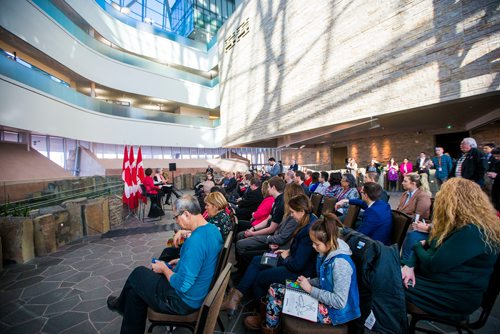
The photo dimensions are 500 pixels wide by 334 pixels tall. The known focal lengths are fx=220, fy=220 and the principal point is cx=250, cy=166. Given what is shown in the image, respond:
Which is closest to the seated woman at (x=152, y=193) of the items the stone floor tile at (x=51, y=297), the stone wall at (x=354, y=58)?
the stone floor tile at (x=51, y=297)

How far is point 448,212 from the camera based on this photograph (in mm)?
1673

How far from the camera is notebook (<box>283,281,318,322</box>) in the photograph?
5.05ft

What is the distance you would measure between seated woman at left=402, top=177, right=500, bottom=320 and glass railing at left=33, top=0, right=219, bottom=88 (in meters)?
13.0

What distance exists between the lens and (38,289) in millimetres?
3086

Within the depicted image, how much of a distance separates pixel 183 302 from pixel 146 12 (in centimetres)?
2589

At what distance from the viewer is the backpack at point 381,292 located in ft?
4.93

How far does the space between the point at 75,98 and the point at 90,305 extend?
38.2 feet

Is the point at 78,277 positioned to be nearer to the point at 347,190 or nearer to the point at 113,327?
the point at 113,327

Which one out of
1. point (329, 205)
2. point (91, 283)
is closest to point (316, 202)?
point (329, 205)

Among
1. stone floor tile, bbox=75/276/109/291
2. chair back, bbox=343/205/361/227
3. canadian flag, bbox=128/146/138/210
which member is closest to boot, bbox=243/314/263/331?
chair back, bbox=343/205/361/227

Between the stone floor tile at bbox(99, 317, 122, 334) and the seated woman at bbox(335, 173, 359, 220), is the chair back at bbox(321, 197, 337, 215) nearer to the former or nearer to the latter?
the seated woman at bbox(335, 173, 359, 220)

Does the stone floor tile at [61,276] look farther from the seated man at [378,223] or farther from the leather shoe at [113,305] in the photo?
the seated man at [378,223]

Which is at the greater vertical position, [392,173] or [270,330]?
[392,173]

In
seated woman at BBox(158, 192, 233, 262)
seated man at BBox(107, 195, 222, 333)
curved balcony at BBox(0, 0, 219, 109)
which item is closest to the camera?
seated man at BBox(107, 195, 222, 333)
